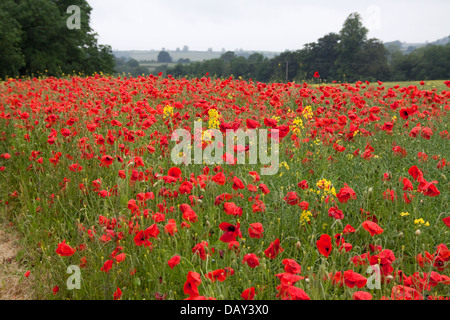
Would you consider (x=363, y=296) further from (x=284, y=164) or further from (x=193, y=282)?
(x=284, y=164)

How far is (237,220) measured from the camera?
9.01 feet

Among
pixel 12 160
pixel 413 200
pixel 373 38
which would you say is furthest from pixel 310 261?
pixel 373 38

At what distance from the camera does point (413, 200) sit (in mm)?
2775

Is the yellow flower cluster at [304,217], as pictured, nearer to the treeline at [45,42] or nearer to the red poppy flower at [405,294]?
the red poppy flower at [405,294]

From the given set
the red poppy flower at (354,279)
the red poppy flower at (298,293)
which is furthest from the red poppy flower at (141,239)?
the red poppy flower at (354,279)

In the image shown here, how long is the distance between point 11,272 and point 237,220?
1955 mm

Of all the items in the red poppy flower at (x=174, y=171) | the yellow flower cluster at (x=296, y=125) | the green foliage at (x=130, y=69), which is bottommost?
the red poppy flower at (x=174, y=171)

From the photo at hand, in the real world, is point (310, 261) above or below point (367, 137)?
below

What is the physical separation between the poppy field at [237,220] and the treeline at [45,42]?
22.0 m

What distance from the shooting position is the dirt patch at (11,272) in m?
2.82

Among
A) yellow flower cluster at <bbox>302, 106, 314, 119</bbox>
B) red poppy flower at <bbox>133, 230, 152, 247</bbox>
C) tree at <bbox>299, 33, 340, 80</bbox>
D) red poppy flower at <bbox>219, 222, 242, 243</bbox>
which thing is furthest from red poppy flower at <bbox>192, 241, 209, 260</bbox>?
tree at <bbox>299, 33, 340, 80</bbox>

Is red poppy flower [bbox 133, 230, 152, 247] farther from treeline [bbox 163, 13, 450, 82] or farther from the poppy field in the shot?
treeline [bbox 163, 13, 450, 82]
